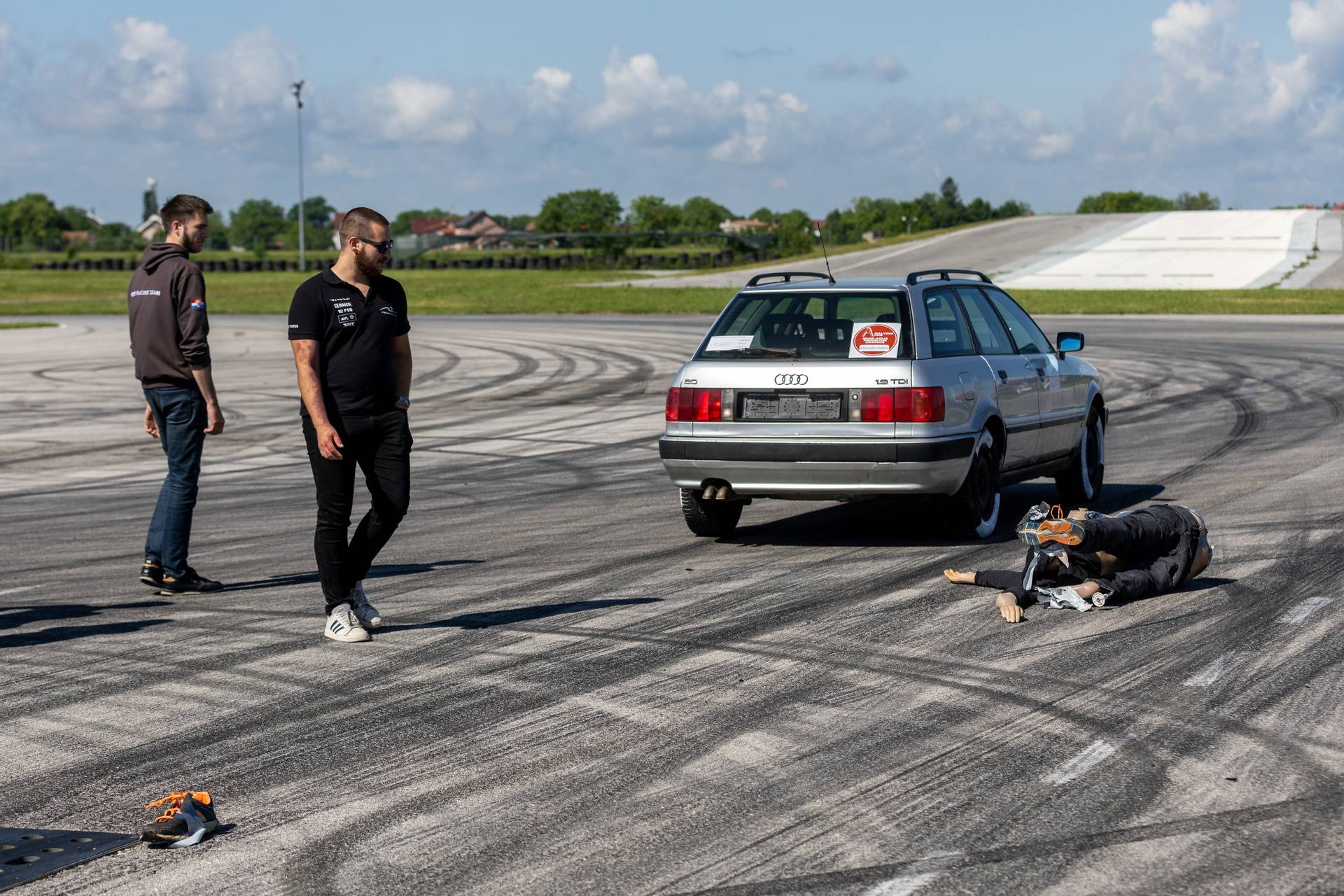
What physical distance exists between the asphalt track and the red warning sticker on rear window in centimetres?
115

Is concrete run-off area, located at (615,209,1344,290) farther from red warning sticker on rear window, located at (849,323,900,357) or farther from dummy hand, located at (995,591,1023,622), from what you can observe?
dummy hand, located at (995,591,1023,622)

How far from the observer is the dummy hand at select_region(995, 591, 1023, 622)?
6977 mm

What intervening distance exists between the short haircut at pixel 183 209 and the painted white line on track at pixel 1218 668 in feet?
17.0

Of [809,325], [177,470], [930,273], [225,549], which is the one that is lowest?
[225,549]

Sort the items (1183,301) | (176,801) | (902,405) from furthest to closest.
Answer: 1. (1183,301)
2. (902,405)
3. (176,801)

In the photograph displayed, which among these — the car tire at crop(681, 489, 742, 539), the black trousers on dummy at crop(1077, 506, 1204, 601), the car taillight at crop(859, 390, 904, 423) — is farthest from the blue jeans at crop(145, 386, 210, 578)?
the black trousers on dummy at crop(1077, 506, 1204, 601)

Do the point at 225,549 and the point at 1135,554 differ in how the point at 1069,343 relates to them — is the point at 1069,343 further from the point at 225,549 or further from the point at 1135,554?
the point at 225,549

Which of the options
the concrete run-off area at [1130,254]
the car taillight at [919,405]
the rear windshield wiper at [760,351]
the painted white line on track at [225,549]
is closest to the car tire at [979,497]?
the car taillight at [919,405]

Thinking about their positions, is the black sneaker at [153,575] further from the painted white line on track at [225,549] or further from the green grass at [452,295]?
the green grass at [452,295]

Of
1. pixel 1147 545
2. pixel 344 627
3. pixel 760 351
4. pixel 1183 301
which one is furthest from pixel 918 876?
pixel 1183 301

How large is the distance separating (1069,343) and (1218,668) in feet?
16.9

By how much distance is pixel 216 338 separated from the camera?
3544 centimetres

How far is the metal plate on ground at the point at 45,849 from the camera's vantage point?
4.04m

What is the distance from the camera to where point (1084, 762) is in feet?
16.0
